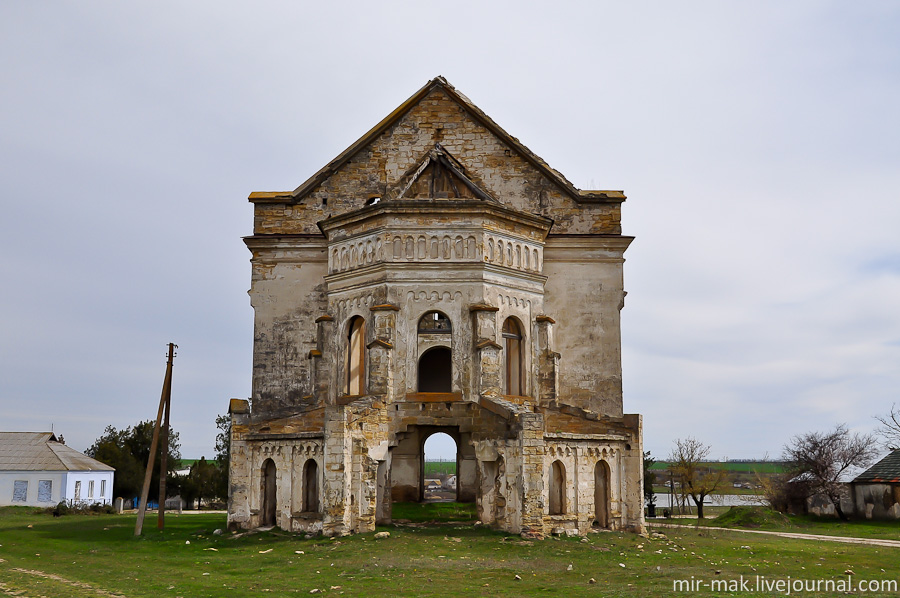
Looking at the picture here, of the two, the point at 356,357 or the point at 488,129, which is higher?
the point at 488,129

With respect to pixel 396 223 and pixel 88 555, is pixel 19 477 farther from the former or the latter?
pixel 396 223

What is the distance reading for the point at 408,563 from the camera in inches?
645

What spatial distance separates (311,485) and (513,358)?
7051 millimetres

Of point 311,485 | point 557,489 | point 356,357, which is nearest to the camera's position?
point 557,489

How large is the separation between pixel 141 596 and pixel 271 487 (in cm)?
978

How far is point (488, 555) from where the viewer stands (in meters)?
17.7

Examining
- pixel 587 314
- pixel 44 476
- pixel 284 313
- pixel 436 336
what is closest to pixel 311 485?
pixel 284 313

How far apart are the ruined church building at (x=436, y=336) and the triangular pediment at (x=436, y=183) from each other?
68 mm

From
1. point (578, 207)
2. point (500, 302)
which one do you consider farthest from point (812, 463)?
point (500, 302)

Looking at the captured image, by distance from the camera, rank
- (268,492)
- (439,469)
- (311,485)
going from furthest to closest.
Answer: (439,469)
(268,492)
(311,485)

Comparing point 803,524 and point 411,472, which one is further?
point 803,524

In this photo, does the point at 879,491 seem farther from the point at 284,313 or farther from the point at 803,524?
the point at 284,313

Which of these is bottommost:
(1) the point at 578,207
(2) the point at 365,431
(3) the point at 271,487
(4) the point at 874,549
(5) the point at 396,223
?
(4) the point at 874,549

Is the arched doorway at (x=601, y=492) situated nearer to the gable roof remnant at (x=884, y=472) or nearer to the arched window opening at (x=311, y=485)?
the arched window opening at (x=311, y=485)
